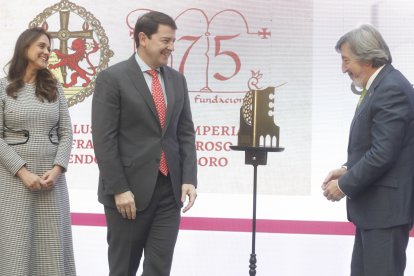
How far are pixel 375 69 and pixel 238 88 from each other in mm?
1107

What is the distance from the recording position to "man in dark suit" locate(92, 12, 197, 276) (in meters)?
2.61

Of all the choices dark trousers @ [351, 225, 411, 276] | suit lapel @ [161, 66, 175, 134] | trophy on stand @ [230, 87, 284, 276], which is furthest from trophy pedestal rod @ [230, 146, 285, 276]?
dark trousers @ [351, 225, 411, 276]

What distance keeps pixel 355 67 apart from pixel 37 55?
145 centimetres

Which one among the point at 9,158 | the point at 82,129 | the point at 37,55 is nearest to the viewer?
the point at 9,158

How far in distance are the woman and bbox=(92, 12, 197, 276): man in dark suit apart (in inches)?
19.5

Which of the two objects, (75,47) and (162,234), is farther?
(75,47)

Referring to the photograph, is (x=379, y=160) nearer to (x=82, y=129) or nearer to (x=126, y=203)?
(x=126, y=203)

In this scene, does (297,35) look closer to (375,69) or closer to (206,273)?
(375,69)

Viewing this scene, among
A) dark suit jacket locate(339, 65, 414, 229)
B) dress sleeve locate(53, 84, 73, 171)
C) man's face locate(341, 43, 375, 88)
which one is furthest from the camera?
dress sleeve locate(53, 84, 73, 171)

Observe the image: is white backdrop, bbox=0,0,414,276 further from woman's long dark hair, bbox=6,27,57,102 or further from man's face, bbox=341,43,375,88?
man's face, bbox=341,43,375,88

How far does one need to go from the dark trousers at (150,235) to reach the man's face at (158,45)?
0.45 metres

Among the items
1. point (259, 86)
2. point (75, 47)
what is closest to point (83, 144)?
point (75, 47)

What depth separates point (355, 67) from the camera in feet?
8.26

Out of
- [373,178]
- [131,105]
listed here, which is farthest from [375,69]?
[131,105]
